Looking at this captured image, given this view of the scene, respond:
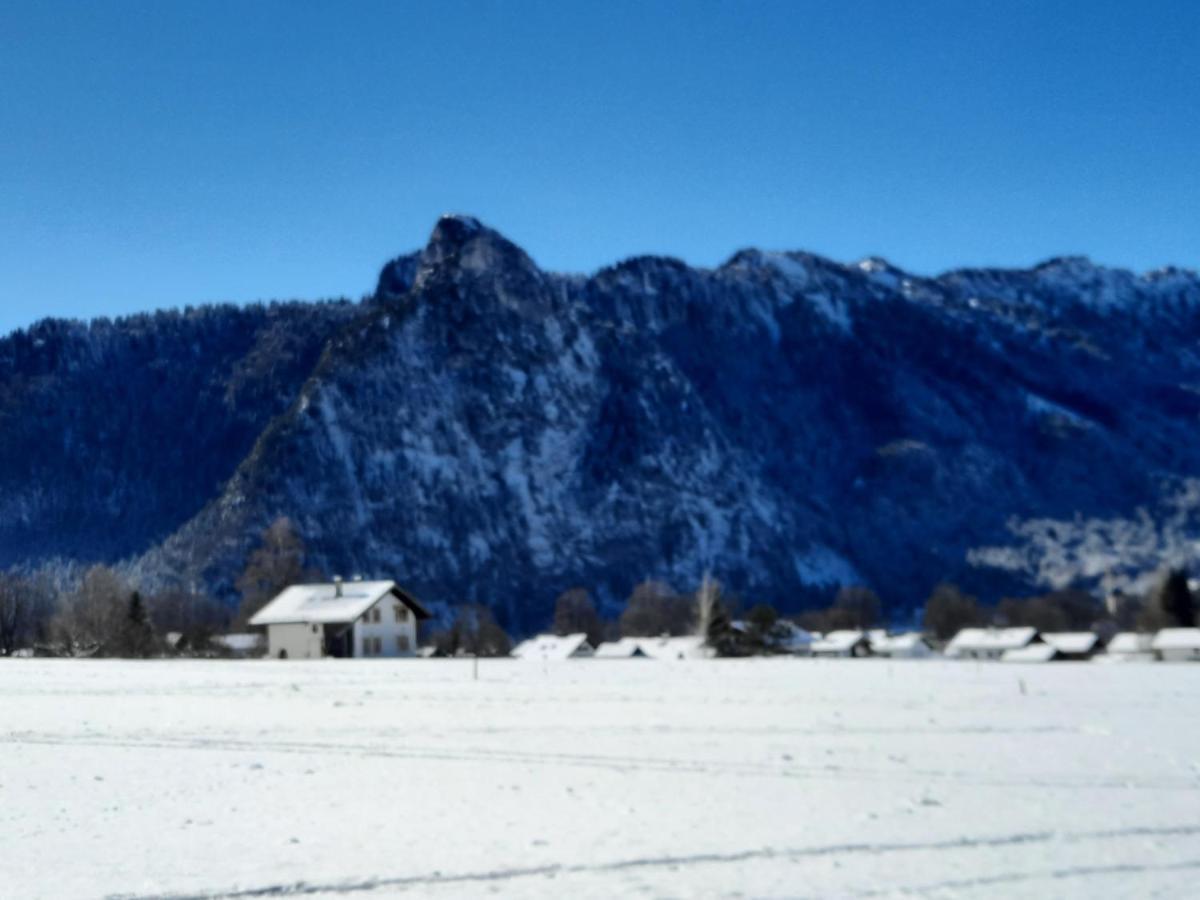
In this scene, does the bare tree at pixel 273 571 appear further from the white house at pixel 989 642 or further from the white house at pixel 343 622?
the white house at pixel 989 642

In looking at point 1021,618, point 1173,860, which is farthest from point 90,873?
point 1021,618

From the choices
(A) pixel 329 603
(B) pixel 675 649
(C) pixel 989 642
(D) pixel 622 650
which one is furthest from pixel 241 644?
(C) pixel 989 642

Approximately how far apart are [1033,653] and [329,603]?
65072 mm

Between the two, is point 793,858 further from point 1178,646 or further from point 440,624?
point 440,624

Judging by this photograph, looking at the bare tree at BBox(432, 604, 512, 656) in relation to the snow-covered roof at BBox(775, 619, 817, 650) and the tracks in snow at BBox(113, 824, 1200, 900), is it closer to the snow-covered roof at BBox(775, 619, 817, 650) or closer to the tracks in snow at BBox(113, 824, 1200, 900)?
the snow-covered roof at BBox(775, 619, 817, 650)

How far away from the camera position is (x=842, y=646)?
431 ft

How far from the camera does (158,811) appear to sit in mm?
16094

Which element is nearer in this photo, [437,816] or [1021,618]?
[437,816]

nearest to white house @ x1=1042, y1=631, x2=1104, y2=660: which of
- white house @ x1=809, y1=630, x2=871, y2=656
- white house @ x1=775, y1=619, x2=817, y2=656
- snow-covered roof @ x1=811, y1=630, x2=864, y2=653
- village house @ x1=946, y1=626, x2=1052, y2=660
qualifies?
village house @ x1=946, y1=626, x2=1052, y2=660

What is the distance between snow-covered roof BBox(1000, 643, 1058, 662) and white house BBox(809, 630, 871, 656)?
1356 centimetres

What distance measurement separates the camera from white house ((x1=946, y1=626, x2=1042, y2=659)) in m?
128

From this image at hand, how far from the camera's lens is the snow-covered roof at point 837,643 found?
128 meters

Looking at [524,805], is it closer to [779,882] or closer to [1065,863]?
[779,882]

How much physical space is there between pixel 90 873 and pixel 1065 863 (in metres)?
9.81
